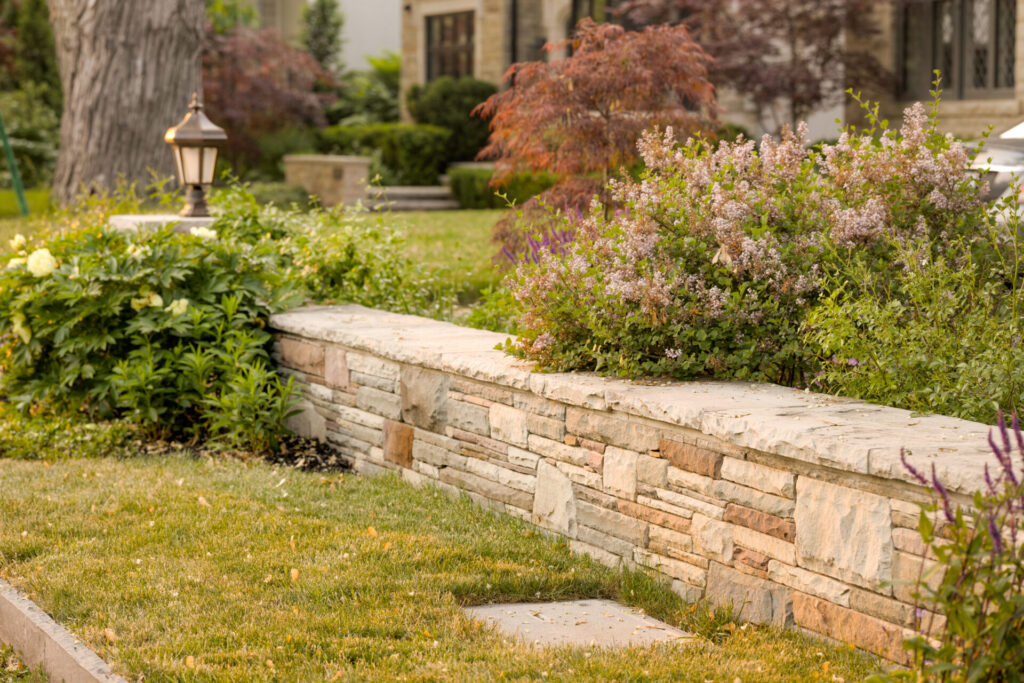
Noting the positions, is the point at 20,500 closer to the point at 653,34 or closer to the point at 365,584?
the point at 365,584

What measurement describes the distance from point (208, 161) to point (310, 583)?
4179mm

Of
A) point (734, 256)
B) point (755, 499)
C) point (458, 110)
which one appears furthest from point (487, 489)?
point (458, 110)

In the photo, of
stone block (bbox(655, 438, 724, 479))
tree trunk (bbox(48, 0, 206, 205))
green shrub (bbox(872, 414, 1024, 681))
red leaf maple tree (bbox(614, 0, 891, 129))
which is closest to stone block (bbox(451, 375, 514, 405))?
stone block (bbox(655, 438, 724, 479))

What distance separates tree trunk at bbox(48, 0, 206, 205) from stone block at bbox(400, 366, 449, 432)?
23.7 feet

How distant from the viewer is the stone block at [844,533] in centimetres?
308

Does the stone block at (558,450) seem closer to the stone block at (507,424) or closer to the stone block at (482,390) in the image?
the stone block at (507,424)

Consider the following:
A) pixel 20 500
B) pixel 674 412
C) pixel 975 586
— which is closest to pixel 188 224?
pixel 20 500

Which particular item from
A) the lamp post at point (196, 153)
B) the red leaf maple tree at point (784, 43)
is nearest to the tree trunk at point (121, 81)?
the lamp post at point (196, 153)

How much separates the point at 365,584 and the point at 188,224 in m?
3.95

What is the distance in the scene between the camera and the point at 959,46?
52.2ft

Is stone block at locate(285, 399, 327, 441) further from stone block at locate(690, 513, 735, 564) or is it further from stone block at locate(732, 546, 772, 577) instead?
stone block at locate(732, 546, 772, 577)

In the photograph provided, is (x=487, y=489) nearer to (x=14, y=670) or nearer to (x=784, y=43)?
(x=14, y=670)

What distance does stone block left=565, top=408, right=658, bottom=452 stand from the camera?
389cm

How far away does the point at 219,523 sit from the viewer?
445 cm
